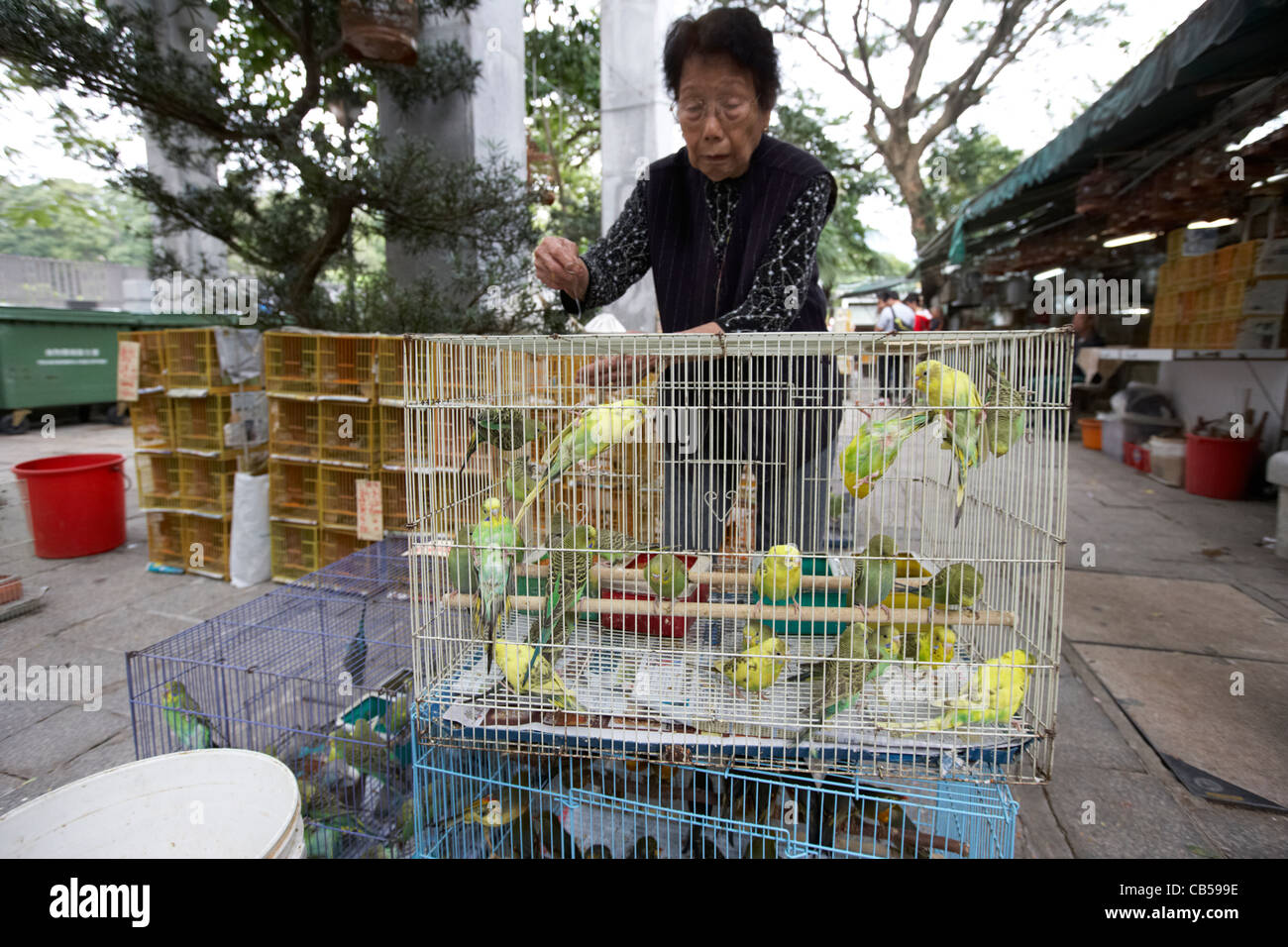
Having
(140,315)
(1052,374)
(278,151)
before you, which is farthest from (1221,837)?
(140,315)

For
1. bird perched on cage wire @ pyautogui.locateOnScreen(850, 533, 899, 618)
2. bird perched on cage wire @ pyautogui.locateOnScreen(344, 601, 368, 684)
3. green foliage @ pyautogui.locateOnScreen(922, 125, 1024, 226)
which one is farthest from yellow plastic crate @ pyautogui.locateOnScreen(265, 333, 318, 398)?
green foliage @ pyautogui.locateOnScreen(922, 125, 1024, 226)

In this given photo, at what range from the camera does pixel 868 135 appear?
12.7 metres

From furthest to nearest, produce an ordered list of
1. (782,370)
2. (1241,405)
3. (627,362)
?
1. (1241,405)
2. (782,370)
3. (627,362)

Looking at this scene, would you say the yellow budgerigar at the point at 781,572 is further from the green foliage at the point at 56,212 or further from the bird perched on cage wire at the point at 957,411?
the green foliage at the point at 56,212

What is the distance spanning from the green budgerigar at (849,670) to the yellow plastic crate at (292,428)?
138 inches

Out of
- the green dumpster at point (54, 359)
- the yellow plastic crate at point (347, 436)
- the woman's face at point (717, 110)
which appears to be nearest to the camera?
the woman's face at point (717, 110)

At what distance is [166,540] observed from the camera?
4.50 metres

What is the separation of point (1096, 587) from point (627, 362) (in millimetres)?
3869

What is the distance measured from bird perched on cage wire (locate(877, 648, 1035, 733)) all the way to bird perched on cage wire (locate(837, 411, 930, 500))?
0.44 meters

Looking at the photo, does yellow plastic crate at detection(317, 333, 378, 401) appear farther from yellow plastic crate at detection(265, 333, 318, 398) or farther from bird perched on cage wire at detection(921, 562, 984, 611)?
bird perched on cage wire at detection(921, 562, 984, 611)

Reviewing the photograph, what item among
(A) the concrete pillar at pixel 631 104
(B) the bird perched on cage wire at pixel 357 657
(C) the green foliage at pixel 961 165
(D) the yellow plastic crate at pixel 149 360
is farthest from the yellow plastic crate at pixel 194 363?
(C) the green foliage at pixel 961 165

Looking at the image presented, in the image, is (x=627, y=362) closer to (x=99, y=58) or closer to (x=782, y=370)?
(x=782, y=370)

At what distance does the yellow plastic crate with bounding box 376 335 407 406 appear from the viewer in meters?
3.79

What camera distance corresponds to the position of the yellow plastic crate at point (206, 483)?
427cm
